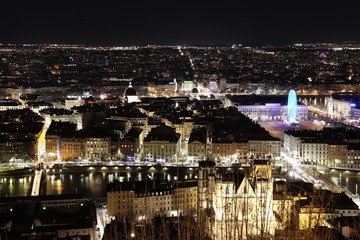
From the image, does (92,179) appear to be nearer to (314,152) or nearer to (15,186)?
(15,186)

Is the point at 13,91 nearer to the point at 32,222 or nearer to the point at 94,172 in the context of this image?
the point at 94,172

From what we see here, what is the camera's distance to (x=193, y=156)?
19141 mm

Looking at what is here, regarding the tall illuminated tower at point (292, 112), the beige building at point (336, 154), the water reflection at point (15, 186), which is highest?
the tall illuminated tower at point (292, 112)

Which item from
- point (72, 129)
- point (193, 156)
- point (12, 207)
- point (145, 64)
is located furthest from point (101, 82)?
point (12, 207)

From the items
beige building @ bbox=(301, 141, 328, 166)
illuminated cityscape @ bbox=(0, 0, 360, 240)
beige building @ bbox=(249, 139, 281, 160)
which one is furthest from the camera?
beige building @ bbox=(249, 139, 281, 160)

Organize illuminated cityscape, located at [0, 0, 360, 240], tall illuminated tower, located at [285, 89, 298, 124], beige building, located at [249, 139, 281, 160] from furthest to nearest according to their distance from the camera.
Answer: tall illuminated tower, located at [285, 89, 298, 124], beige building, located at [249, 139, 281, 160], illuminated cityscape, located at [0, 0, 360, 240]

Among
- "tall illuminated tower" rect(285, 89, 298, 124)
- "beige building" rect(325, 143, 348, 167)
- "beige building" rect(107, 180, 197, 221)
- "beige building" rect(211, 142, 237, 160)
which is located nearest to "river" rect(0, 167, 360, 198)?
"beige building" rect(325, 143, 348, 167)

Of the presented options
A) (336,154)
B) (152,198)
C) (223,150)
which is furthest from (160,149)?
(152,198)

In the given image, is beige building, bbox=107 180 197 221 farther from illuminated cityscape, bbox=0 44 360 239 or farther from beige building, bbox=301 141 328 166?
beige building, bbox=301 141 328 166

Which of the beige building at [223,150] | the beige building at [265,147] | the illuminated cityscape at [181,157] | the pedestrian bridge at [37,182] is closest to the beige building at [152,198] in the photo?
the illuminated cityscape at [181,157]

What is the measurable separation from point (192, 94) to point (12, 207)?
1033 inches

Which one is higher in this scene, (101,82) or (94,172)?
(101,82)

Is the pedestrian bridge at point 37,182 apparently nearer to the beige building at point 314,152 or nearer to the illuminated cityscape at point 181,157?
the illuminated cityscape at point 181,157

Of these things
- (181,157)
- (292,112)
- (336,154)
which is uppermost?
(292,112)
